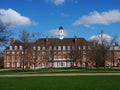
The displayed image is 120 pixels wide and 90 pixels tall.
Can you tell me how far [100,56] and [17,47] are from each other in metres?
61.2

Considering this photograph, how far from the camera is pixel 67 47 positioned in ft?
449

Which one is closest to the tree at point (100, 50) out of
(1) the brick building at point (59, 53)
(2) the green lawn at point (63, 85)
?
(1) the brick building at point (59, 53)

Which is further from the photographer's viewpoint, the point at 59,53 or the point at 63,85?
the point at 59,53

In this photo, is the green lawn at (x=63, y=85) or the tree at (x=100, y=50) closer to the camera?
the green lawn at (x=63, y=85)

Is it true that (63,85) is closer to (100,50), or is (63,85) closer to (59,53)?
(100,50)

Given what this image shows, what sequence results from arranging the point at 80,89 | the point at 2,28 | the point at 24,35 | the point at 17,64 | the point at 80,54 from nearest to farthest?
the point at 80,89, the point at 2,28, the point at 24,35, the point at 80,54, the point at 17,64

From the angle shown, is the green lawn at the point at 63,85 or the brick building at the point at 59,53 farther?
the brick building at the point at 59,53

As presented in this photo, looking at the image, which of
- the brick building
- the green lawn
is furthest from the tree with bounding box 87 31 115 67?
the green lawn

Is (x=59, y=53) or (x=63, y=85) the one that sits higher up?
(x=59, y=53)

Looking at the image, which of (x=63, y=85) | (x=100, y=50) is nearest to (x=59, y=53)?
(x=100, y=50)

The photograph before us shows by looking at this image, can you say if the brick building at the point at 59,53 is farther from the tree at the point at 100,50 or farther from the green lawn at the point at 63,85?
the green lawn at the point at 63,85

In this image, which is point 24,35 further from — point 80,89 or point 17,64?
point 80,89

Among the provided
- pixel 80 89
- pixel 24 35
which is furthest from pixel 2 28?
pixel 80 89

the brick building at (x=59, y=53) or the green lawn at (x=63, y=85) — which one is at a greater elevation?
the brick building at (x=59, y=53)
